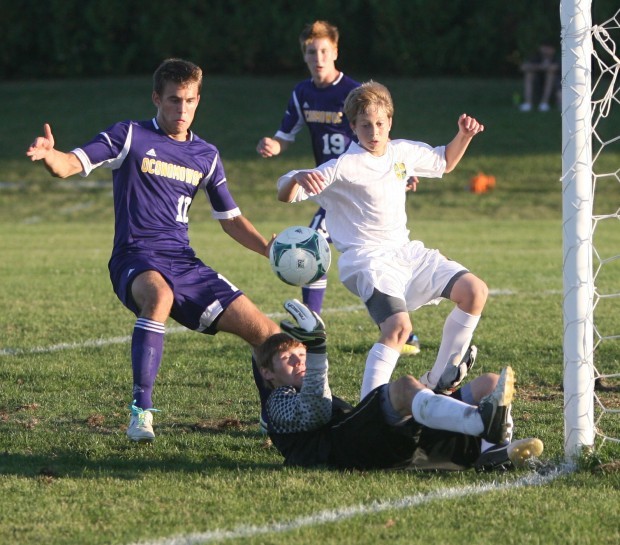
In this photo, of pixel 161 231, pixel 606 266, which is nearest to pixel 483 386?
pixel 161 231

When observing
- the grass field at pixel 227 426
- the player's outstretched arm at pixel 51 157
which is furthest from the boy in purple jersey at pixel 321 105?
the player's outstretched arm at pixel 51 157

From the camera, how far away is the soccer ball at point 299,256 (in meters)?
5.61

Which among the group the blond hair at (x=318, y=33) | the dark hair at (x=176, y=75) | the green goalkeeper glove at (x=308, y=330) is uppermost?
the blond hair at (x=318, y=33)

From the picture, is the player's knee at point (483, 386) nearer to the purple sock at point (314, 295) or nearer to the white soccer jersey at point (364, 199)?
the white soccer jersey at point (364, 199)

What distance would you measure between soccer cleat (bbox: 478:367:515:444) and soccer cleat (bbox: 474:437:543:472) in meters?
0.28

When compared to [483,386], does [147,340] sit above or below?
above

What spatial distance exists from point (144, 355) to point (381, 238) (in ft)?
4.80

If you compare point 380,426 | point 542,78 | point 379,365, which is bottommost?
point 380,426

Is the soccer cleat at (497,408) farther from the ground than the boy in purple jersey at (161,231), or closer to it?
closer to it

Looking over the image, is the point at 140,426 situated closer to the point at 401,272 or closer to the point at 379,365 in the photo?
the point at 379,365

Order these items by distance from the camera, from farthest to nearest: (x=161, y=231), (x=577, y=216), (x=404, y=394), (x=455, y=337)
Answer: (x=455, y=337), (x=161, y=231), (x=577, y=216), (x=404, y=394)

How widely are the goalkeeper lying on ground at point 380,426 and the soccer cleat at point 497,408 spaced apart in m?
0.02

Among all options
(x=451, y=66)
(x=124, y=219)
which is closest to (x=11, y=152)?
(x=451, y=66)

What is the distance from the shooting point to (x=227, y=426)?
18.8ft
